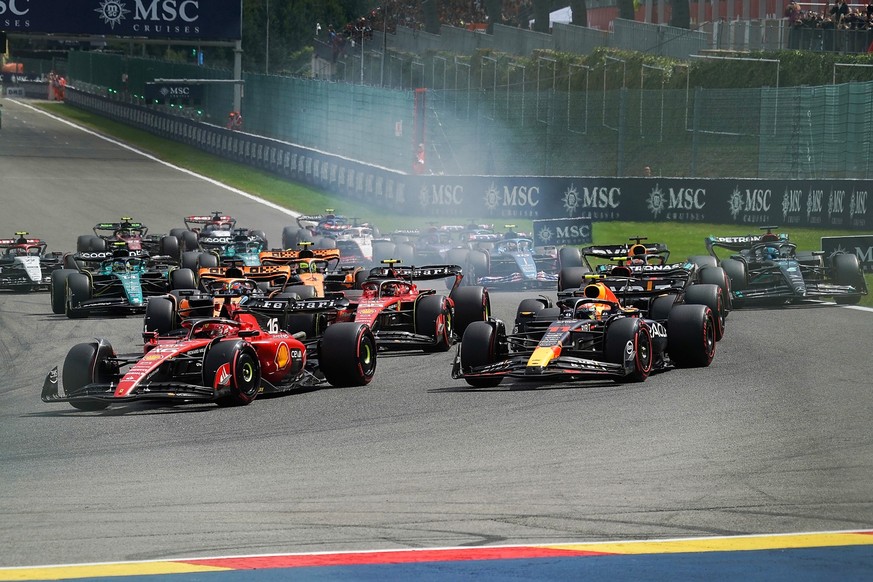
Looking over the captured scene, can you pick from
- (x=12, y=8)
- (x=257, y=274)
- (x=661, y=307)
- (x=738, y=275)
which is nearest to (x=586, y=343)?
(x=661, y=307)

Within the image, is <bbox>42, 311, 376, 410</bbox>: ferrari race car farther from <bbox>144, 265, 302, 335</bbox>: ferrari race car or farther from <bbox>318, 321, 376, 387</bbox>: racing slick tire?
<bbox>144, 265, 302, 335</bbox>: ferrari race car

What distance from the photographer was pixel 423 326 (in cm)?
1912

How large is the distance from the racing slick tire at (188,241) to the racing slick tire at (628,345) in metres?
18.2

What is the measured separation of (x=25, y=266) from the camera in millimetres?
28078

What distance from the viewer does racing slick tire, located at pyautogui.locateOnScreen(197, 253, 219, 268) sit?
1076 inches

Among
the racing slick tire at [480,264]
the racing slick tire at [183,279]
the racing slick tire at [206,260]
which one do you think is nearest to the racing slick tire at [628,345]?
the racing slick tire at [183,279]

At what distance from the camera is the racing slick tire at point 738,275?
2389cm

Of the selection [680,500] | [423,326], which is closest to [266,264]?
[423,326]

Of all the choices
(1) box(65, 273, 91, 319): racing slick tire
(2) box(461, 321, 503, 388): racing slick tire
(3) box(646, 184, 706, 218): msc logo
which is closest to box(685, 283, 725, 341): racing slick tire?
(2) box(461, 321, 503, 388): racing slick tire

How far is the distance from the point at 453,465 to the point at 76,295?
46.2 feet

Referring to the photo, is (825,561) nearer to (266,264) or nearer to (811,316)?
(811,316)

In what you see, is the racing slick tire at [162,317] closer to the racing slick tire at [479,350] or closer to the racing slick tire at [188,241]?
the racing slick tire at [479,350]

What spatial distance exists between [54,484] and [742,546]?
5.22m

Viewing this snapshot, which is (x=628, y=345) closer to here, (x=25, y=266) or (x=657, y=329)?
(x=657, y=329)
